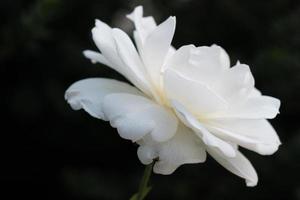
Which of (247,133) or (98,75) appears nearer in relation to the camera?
(247,133)

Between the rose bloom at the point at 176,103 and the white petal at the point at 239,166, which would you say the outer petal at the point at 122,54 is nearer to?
the rose bloom at the point at 176,103

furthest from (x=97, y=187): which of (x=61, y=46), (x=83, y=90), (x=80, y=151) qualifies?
(x=83, y=90)

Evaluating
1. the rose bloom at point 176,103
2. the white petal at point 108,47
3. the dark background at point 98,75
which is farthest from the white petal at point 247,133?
the dark background at point 98,75

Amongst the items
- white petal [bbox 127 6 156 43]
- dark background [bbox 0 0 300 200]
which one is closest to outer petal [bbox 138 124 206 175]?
white petal [bbox 127 6 156 43]

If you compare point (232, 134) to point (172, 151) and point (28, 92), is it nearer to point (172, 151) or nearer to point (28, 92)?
point (172, 151)

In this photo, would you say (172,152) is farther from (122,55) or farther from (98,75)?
(98,75)

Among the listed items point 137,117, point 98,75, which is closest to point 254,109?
point 137,117
